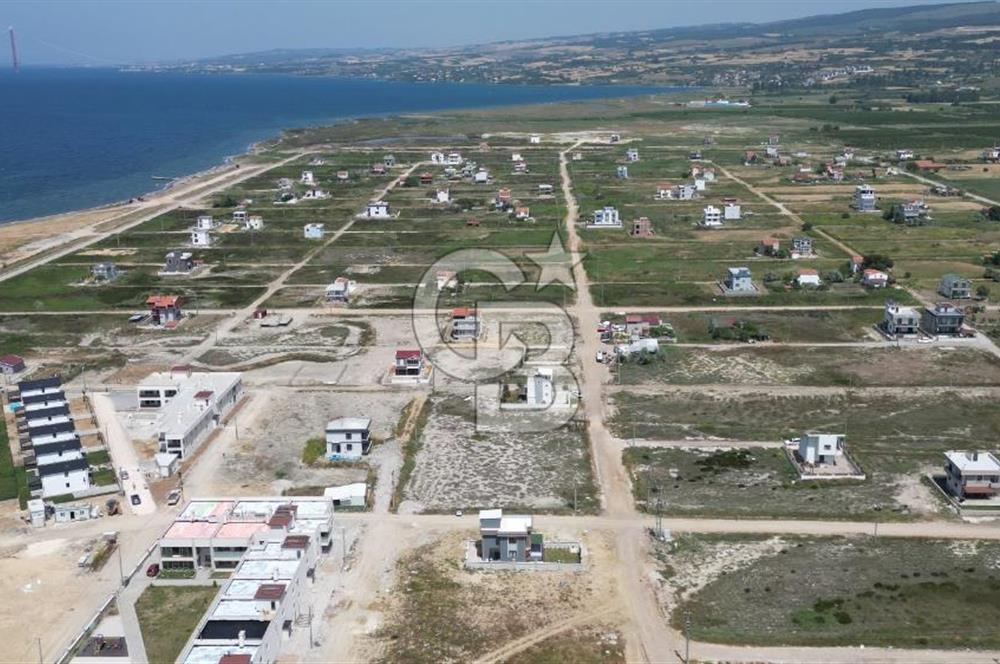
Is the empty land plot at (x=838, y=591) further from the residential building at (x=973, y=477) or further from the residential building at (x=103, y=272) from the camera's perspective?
the residential building at (x=103, y=272)

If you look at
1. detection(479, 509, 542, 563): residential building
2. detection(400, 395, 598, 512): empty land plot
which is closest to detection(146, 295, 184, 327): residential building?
detection(400, 395, 598, 512): empty land plot

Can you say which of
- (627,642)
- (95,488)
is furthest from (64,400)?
(627,642)

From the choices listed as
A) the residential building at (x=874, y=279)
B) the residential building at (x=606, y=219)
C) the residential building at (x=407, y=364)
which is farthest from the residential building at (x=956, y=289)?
the residential building at (x=407, y=364)

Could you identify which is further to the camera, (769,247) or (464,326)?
(769,247)

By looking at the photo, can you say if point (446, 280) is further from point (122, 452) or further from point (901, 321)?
point (122, 452)

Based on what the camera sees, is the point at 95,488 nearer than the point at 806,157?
Yes

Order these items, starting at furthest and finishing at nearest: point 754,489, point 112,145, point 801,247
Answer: point 112,145 < point 801,247 < point 754,489

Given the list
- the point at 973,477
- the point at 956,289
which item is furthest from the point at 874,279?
the point at 973,477

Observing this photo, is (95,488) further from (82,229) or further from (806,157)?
(806,157)
